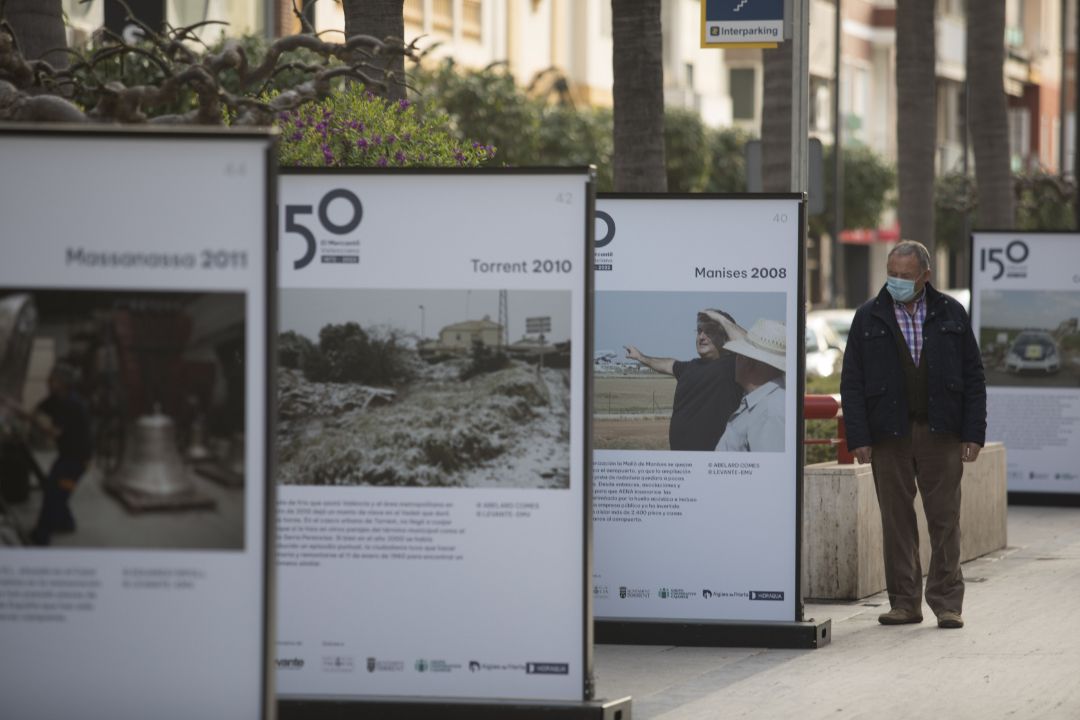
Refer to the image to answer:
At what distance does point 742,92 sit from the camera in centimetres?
5997

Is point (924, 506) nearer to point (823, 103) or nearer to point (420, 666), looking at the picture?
point (420, 666)

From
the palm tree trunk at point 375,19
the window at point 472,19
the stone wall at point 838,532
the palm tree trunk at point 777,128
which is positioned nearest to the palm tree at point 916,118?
the palm tree trunk at point 777,128

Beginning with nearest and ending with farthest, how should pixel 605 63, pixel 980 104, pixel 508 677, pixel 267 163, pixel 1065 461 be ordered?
pixel 267 163, pixel 508 677, pixel 1065 461, pixel 980 104, pixel 605 63

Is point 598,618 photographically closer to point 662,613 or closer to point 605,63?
point 662,613

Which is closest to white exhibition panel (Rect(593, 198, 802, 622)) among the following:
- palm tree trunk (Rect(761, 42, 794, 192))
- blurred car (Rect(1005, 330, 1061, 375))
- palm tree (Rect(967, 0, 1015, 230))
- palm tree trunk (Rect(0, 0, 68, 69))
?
palm tree trunk (Rect(0, 0, 68, 69))

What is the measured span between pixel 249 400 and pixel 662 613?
14.2 ft

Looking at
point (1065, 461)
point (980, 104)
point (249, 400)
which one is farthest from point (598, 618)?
point (980, 104)

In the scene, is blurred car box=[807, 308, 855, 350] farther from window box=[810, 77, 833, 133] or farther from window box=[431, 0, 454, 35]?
window box=[810, 77, 833, 133]

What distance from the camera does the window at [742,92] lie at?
196 feet

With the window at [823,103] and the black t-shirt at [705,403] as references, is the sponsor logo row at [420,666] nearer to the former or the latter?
the black t-shirt at [705,403]

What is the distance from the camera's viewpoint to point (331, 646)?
7.14 m

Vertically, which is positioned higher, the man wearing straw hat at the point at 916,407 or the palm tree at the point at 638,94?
the palm tree at the point at 638,94

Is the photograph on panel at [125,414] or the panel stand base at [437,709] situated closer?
the photograph on panel at [125,414]

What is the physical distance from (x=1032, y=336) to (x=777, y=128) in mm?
2951
